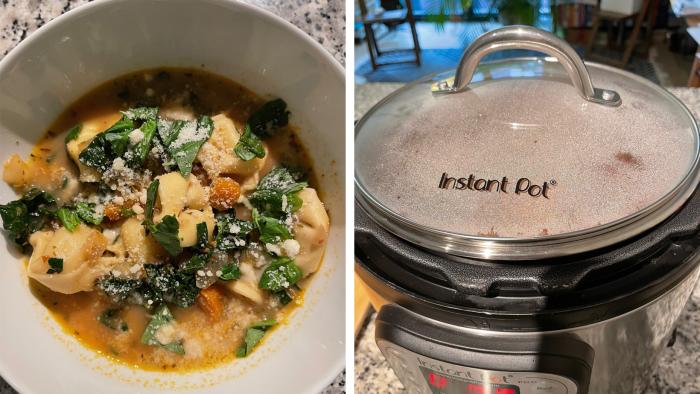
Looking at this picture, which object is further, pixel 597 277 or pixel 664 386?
pixel 664 386

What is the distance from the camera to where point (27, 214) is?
811mm

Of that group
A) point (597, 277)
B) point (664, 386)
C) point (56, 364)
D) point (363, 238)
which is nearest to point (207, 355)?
point (56, 364)

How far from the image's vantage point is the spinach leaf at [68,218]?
0.80m

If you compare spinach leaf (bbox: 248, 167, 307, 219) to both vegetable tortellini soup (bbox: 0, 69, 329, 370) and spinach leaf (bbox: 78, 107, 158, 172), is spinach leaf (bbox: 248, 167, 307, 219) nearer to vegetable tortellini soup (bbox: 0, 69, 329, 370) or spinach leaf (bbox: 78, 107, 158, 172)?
vegetable tortellini soup (bbox: 0, 69, 329, 370)

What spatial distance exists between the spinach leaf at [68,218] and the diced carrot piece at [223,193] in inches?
7.4

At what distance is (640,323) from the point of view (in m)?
0.64

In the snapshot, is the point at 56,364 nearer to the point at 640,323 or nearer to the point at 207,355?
A: the point at 207,355

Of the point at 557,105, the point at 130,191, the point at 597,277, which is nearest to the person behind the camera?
the point at 597,277

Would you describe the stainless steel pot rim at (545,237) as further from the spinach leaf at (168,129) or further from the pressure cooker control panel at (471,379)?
the spinach leaf at (168,129)

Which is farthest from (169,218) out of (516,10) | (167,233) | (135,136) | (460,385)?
(516,10)

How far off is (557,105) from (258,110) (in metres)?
0.42

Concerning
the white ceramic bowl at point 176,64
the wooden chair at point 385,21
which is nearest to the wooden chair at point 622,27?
the wooden chair at point 385,21

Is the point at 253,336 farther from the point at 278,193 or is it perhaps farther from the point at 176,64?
the point at 176,64

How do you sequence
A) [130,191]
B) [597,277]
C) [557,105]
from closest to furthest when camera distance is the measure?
[597,277], [557,105], [130,191]
